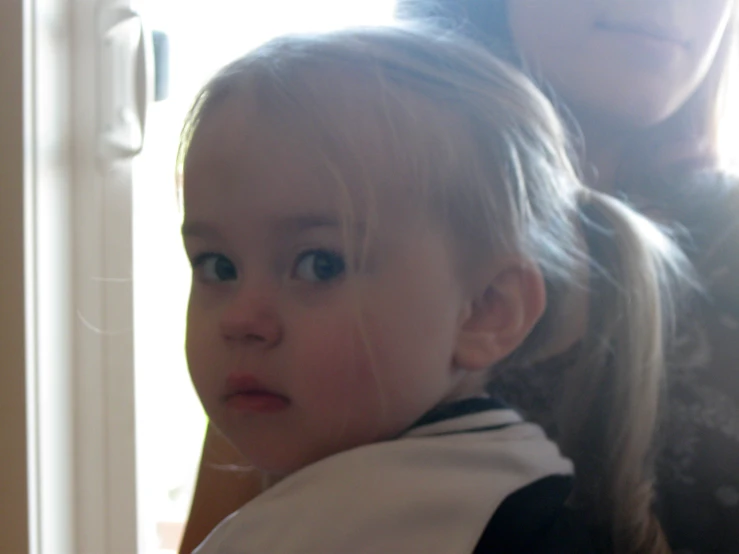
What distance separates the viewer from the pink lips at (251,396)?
473 mm

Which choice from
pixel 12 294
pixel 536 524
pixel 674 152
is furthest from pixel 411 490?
pixel 12 294

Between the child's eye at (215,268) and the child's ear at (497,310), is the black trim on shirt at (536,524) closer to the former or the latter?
the child's ear at (497,310)

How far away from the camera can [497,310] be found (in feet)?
1.57

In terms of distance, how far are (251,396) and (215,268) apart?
0.09 meters

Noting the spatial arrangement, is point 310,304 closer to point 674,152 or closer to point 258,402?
point 258,402

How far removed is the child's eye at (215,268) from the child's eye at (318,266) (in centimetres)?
5

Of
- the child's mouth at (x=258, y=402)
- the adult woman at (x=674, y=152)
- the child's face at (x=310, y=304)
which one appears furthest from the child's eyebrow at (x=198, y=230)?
the adult woman at (x=674, y=152)

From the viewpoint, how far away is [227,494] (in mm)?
576

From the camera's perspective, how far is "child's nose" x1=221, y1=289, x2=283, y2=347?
47 cm

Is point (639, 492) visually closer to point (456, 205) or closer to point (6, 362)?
point (456, 205)

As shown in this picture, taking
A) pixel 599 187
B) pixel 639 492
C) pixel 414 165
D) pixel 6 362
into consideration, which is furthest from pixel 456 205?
pixel 6 362

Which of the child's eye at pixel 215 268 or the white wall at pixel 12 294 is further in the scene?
the white wall at pixel 12 294

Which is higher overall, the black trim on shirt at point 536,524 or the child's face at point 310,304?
the child's face at point 310,304

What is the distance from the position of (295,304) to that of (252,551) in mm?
170
